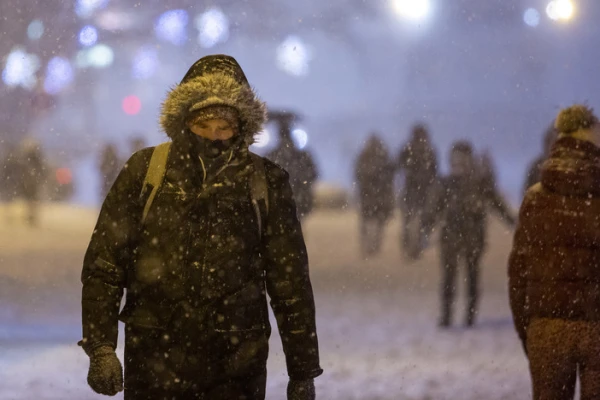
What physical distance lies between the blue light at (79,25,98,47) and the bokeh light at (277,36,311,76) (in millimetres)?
2076

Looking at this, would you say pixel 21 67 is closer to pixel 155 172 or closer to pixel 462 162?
pixel 462 162

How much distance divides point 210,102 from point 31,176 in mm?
12280

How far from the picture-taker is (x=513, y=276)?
12.2ft

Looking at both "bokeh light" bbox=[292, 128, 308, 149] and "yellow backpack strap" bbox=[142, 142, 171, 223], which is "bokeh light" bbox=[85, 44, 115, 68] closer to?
"bokeh light" bbox=[292, 128, 308, 149]

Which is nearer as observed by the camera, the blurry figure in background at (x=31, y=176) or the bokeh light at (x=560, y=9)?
the bokeh light at (x=560, y=9)

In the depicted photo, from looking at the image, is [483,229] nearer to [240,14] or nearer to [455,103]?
[240,14]

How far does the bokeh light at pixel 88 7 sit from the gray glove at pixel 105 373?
21.5 ft

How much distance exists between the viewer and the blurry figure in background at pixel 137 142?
1077cm

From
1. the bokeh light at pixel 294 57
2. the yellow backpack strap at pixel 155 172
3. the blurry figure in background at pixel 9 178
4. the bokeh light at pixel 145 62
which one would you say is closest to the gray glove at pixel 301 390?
the yellow backpack strap at pixel 155 172

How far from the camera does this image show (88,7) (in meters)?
8.92

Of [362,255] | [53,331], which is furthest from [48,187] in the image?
[53,331]

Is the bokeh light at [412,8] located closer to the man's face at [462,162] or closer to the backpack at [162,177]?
the man's face at [462,162]

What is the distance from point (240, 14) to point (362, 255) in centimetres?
391

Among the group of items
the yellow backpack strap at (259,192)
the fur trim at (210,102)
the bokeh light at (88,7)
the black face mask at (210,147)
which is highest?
the bokeh light at (88,7)
